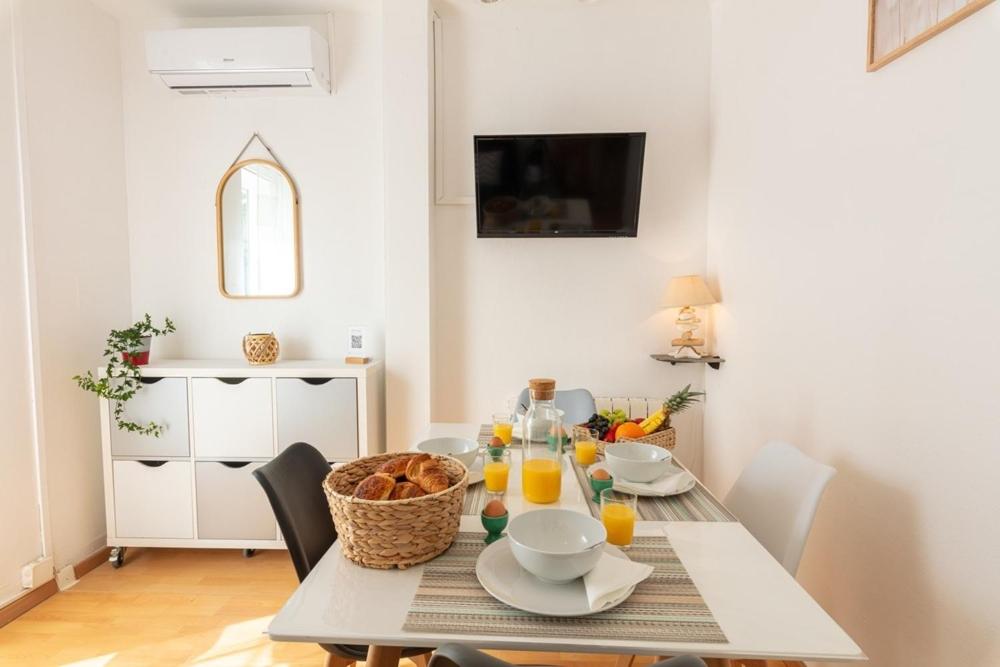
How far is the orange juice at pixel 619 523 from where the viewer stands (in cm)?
112

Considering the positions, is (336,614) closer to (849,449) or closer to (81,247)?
(849,449)

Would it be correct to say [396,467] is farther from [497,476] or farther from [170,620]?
[170,620]

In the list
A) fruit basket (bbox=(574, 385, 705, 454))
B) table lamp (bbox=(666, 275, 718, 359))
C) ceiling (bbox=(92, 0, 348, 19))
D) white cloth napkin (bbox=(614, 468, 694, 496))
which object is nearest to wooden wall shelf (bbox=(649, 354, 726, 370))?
table lamp (bbox=(666, 275, 718, 359))

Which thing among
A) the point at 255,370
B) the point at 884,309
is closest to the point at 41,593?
the point at 255,370

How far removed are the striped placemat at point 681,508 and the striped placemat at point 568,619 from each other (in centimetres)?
25

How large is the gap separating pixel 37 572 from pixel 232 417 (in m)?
1.00

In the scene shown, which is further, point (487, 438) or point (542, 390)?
point (487, 438)

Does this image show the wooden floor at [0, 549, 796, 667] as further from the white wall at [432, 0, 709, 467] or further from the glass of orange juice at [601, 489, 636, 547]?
the white wall at [432, 0, 709, 467]

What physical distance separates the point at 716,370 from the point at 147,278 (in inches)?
127

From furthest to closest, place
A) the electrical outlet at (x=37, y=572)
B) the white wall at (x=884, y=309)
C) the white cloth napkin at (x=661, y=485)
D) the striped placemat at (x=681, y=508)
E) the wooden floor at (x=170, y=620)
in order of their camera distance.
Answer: the electrical outlet at (x=37, y=572) < the wooden floor at (x=170, y=620) < the white cloth napkin at (x=661, y=485) < the striped placemat at (x=681, y=508) < the white wall at (x=884, y=309)

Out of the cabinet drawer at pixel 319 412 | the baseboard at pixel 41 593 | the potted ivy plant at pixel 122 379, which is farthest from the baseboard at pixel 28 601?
the cabinet drawer at pixel 319 412

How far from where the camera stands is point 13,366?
7.39 ft

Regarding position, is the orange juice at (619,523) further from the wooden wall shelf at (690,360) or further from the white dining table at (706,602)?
the wooden wall shelf at (690,360)

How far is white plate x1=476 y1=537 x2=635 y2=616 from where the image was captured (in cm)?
88
